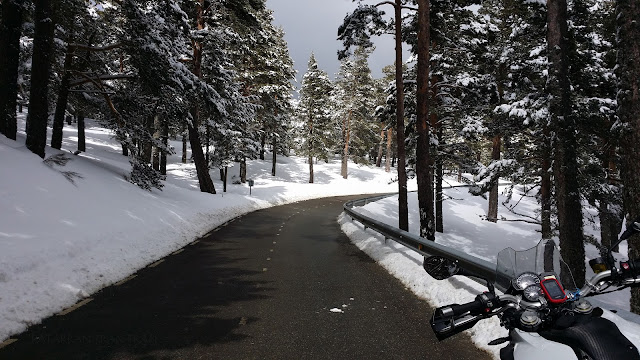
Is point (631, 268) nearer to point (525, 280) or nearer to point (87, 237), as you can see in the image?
point (525, 280)

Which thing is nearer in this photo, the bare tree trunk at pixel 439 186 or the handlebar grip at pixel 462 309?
the handlebar grip at pixel 462 309

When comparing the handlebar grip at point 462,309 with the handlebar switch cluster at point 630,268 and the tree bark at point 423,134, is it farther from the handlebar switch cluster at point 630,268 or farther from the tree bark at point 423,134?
the tree bark at point 423,134

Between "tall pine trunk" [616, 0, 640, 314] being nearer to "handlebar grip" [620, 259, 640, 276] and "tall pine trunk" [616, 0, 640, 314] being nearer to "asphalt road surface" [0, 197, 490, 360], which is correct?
"asphalt road surface" [0, 197, 490, 360]

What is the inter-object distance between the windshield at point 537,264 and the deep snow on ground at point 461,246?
426 millimetres

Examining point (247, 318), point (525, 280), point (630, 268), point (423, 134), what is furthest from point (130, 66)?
point (630, 268)

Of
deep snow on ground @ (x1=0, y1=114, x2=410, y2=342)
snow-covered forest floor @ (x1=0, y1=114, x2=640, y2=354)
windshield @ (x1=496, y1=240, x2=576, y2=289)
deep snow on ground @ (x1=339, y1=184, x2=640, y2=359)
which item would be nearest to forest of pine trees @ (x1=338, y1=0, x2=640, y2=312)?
deep snow on ground @ (x1=339, y1=184, x2=640, y2=359)

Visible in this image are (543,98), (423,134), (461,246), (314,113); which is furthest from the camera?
(314,113)

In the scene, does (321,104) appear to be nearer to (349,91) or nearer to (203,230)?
(349,91)

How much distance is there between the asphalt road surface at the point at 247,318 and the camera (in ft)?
13.8

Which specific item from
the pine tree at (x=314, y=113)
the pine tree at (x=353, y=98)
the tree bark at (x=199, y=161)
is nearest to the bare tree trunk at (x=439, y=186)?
the tree bark at (x=199, y=161)

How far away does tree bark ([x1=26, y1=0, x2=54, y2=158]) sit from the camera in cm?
1123

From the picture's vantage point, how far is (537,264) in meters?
2.60

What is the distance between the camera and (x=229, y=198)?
74.1 feet

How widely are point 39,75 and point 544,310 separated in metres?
14.2
